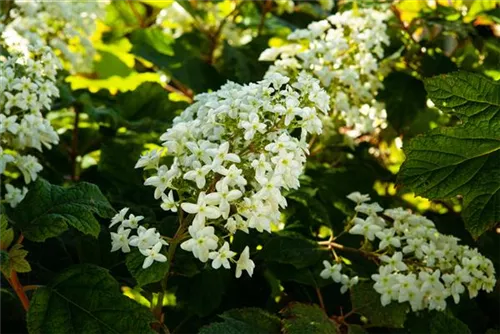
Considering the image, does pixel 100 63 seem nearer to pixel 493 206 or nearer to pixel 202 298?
pixel 202 298

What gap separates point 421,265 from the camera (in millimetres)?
1460

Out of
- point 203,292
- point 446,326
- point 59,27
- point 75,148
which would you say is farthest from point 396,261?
point 59,27

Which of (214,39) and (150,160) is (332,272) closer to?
(150,160)

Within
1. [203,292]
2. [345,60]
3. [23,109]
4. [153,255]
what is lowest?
[203,292]

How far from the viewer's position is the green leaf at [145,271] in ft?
3.78

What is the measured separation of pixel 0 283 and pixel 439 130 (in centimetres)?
88

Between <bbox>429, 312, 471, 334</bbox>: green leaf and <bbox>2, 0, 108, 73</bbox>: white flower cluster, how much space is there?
3.49 feet

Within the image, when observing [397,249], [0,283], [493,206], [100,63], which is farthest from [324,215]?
[100,63]

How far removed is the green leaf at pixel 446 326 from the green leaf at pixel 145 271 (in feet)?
1.73

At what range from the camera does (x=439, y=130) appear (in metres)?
1.31

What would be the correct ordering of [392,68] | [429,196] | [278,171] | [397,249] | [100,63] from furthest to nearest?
[100,63], [392,68], [397,249], [429,196], [278,171]

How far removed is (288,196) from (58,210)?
1.74 ft

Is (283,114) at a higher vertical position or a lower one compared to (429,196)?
higher

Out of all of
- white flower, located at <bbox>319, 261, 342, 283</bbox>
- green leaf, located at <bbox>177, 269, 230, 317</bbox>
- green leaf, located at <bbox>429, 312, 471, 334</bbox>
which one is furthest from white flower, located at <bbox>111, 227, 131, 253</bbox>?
green leaf, located at <bbox>429, 312, 471, 334</bbox>
